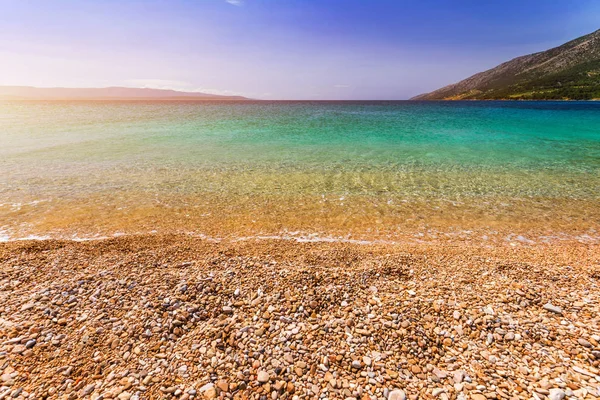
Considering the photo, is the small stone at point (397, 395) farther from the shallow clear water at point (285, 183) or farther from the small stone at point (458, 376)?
the shallow clear water at point (285, 183)

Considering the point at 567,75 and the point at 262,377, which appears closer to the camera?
the point at 262,377

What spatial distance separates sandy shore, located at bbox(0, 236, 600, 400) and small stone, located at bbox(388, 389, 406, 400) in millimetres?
54

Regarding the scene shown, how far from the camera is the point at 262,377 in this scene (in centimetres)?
463

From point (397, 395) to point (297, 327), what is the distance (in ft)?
6.91

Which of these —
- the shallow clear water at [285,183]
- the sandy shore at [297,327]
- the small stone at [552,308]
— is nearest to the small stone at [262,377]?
the sandy shore at [297,327]

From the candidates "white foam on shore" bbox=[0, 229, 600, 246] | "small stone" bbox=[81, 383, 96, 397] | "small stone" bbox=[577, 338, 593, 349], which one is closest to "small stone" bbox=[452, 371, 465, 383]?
"small stone" bbox=[577, 338, 593, 349]

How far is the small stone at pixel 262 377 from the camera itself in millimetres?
4590

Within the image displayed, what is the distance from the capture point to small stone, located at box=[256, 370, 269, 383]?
459 cm

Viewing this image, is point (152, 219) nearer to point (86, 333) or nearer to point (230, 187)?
point (230, 187)

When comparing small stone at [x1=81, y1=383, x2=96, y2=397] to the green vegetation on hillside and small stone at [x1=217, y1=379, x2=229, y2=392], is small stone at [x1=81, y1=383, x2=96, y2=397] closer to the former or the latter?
small stone at [x1=217, y1=379, x2=229, y2=392]

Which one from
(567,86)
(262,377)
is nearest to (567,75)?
(567,86)

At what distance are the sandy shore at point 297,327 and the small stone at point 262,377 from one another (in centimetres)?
2

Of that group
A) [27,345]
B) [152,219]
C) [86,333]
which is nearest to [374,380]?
[86,333]

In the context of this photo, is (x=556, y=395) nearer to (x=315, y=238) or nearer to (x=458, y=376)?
(x=458, y=376)
